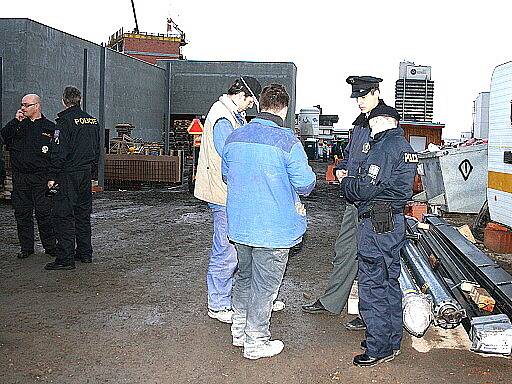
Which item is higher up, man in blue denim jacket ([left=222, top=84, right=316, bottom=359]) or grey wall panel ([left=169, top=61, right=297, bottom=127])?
grey wall panel ([left=169, top=61, right=297, bottom=127])

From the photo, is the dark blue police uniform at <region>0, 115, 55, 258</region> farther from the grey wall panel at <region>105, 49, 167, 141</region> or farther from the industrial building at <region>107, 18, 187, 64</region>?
the industrial building at <region>107, 18, 187, 64</region>

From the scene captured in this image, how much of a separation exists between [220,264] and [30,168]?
344 cm

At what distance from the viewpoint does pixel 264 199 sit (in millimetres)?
4516

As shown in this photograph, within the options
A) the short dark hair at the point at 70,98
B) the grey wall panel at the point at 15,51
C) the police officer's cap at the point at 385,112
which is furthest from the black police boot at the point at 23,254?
the grey wall panel at the point at 15,51

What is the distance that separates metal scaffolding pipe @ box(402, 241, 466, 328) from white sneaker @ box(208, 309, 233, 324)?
1.63 meters

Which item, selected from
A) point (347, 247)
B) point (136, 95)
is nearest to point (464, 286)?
point (347, 247)

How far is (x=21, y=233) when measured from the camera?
26.3ft

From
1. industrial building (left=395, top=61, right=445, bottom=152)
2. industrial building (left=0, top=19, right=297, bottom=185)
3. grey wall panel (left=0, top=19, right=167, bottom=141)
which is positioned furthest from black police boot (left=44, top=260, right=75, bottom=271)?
industrial building (left=395, top=61, right=445, bottom=152)

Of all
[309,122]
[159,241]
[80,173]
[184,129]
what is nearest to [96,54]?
[184,129]

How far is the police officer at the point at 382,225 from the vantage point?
4465 millimetres

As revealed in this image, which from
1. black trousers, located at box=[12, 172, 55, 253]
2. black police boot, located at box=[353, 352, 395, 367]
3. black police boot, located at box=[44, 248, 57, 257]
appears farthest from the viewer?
black police boot, located at box=[44, 248, 57, 257]

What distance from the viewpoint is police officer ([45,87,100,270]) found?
7113mm

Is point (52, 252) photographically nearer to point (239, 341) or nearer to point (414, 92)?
point (239, 341)

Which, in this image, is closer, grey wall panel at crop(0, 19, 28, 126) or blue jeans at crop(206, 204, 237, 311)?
blue jeans at crop(206, 204, 237, 311)
